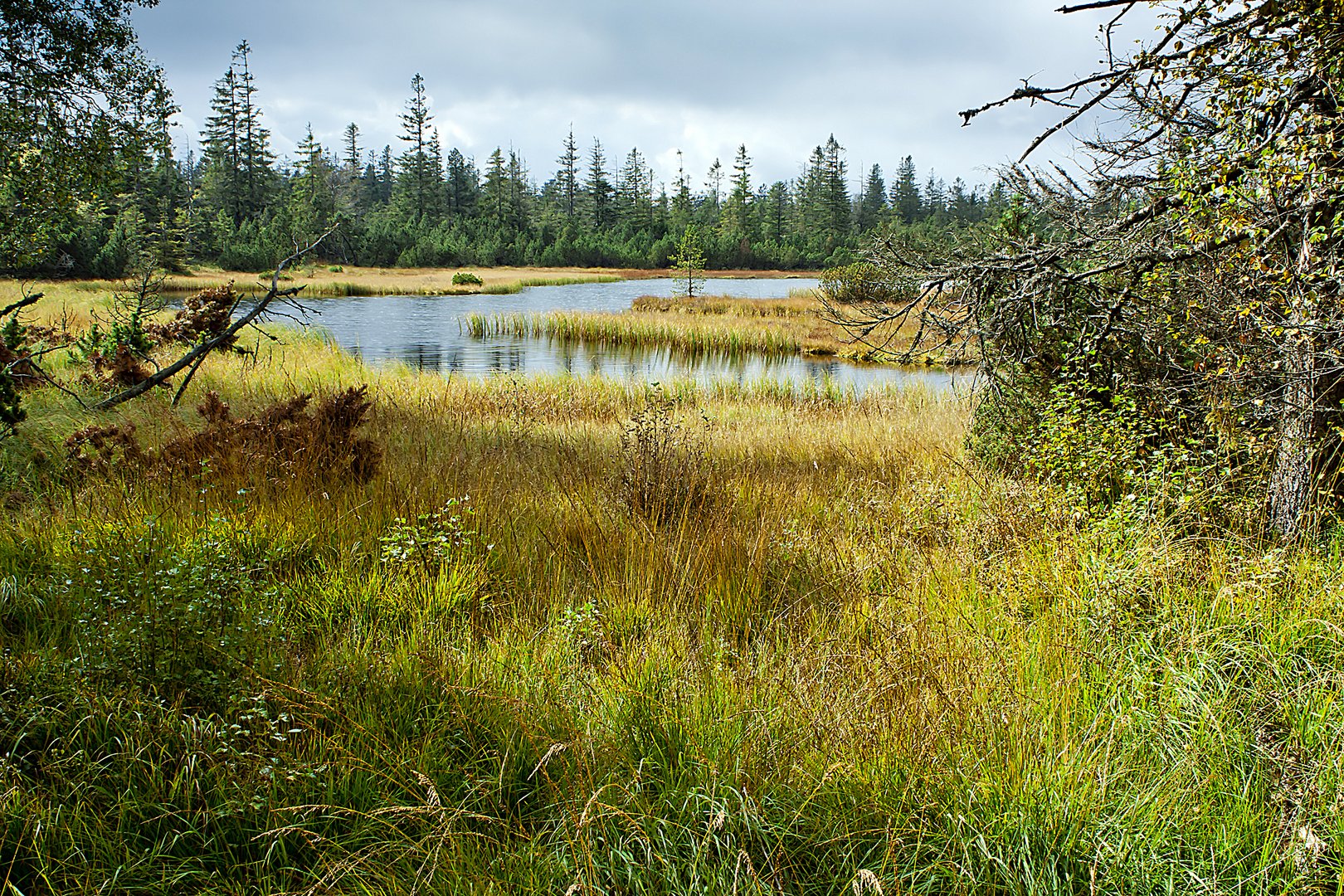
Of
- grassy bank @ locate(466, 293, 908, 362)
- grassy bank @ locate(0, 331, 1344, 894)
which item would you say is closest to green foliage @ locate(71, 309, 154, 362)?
grassy bank @ locate(0, 331, 1344, 894)

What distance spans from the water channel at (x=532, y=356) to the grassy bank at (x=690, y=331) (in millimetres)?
664

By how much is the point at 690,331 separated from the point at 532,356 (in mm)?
5873

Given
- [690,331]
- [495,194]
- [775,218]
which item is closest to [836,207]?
[775,218]

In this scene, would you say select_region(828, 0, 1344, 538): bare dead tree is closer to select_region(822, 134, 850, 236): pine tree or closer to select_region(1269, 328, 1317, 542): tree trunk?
select_region(1269, 328, 1317, 542): tree trunk

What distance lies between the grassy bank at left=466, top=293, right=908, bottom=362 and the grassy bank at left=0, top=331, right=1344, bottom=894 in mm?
20272

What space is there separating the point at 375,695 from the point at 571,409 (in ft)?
29.7

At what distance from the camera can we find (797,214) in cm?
8881

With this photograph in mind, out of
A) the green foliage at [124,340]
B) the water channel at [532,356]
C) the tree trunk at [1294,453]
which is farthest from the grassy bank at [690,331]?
the tree trunk at [1294,453]

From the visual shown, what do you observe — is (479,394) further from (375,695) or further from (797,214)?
(797,214)

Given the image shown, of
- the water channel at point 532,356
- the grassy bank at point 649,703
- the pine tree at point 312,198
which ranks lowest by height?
the grassy bank at point 649,703

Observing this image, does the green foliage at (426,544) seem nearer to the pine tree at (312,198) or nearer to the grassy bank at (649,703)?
the grassy bank at (649,703)

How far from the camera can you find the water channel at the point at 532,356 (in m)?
17.6

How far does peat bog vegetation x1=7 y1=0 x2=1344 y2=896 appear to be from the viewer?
5.82ft

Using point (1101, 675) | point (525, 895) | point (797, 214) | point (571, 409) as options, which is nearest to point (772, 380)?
point (571, 409)
